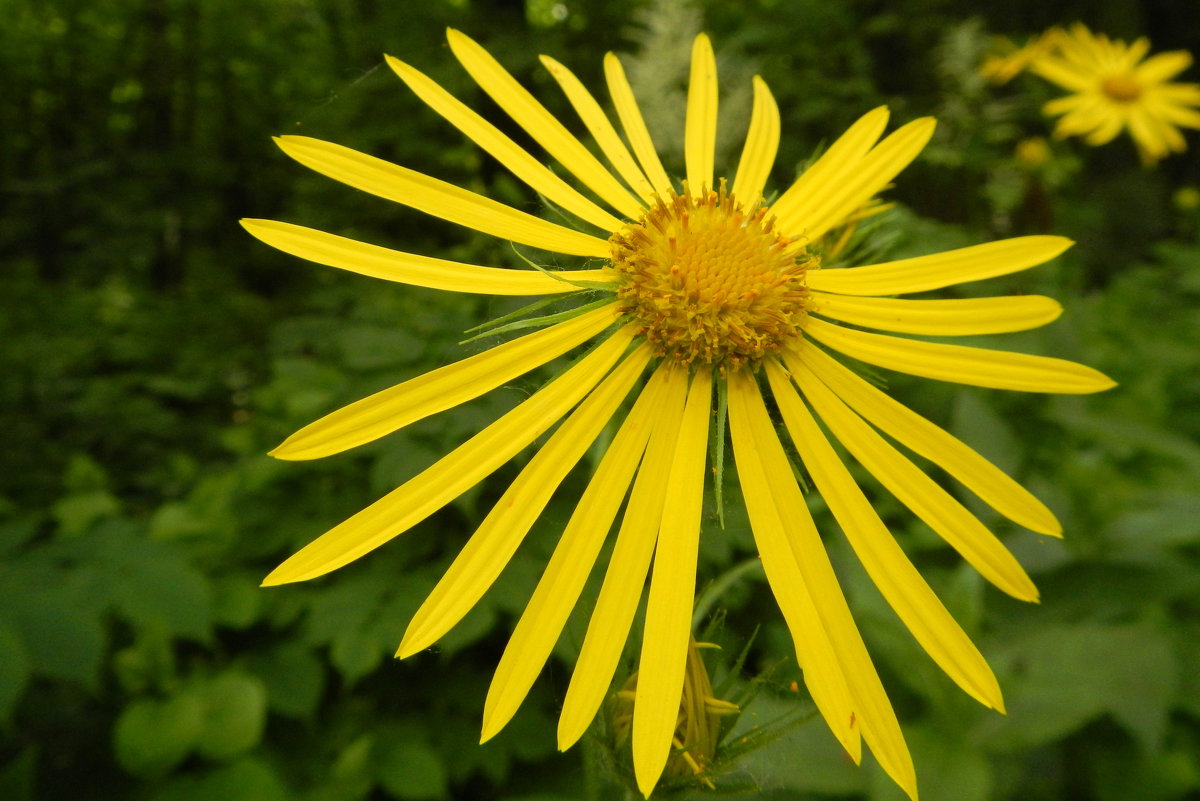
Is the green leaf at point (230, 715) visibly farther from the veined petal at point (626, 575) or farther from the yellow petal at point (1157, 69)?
the yellow petal at point (1157, 69)

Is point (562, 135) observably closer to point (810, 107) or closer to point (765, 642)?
point (765, 642)

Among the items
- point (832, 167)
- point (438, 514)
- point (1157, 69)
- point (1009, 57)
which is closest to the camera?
point (832, 167)

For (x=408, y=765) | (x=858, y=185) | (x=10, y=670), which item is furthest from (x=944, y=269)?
(x=10, y=670)

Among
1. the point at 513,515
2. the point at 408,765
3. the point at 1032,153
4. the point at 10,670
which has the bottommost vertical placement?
the point at 408,765

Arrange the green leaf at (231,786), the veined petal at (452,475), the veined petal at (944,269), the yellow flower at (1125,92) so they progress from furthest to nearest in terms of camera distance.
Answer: the yellow flower at (1125,92) < the green leaf at (231,786) < the veined petal at (944,269) < the veined petal at (452,475)

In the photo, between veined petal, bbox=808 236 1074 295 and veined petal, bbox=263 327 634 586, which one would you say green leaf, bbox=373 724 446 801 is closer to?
veined petal, bbox=263 327 634 586

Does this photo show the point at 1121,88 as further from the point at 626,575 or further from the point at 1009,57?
the point at 626,575

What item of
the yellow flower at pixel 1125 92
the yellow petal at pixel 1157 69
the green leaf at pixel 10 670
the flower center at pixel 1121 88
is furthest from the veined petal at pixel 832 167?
the yellow petal at pixel 1157 69
